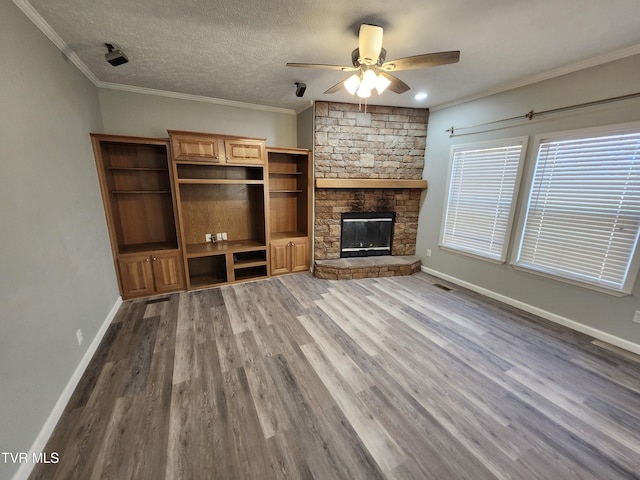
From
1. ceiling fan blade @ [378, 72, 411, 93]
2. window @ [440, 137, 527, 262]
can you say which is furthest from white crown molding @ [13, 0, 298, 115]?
window @ [440, 137, 527, 262]

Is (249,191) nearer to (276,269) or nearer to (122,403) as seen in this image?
(276,269)

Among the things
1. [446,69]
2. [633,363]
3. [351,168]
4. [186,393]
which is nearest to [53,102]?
[186,393]

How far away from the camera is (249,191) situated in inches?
161

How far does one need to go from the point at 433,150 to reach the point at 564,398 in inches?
137

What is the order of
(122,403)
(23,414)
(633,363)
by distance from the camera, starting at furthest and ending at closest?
(633,363), (122,403), (23,414)

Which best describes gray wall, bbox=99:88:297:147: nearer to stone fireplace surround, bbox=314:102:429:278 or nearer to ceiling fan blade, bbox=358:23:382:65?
stone fireplace surround, bbox=314:102:429:278

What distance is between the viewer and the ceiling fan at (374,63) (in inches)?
69.3

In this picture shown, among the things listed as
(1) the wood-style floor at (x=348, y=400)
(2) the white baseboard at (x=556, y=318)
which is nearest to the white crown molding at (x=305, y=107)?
(1) the wood-style floor at (x=348, y=400)

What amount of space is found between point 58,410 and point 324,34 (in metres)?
3.38

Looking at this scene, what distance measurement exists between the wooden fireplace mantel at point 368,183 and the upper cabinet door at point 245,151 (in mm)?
959

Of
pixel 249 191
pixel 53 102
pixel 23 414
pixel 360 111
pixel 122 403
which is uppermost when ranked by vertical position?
pixel 360 111

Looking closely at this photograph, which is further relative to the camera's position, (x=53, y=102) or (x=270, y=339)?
(x=270, y=339)

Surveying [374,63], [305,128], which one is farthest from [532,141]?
[305,128]

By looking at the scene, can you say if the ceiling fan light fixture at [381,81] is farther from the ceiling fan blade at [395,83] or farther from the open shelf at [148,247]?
the open shelf at [148,247]
